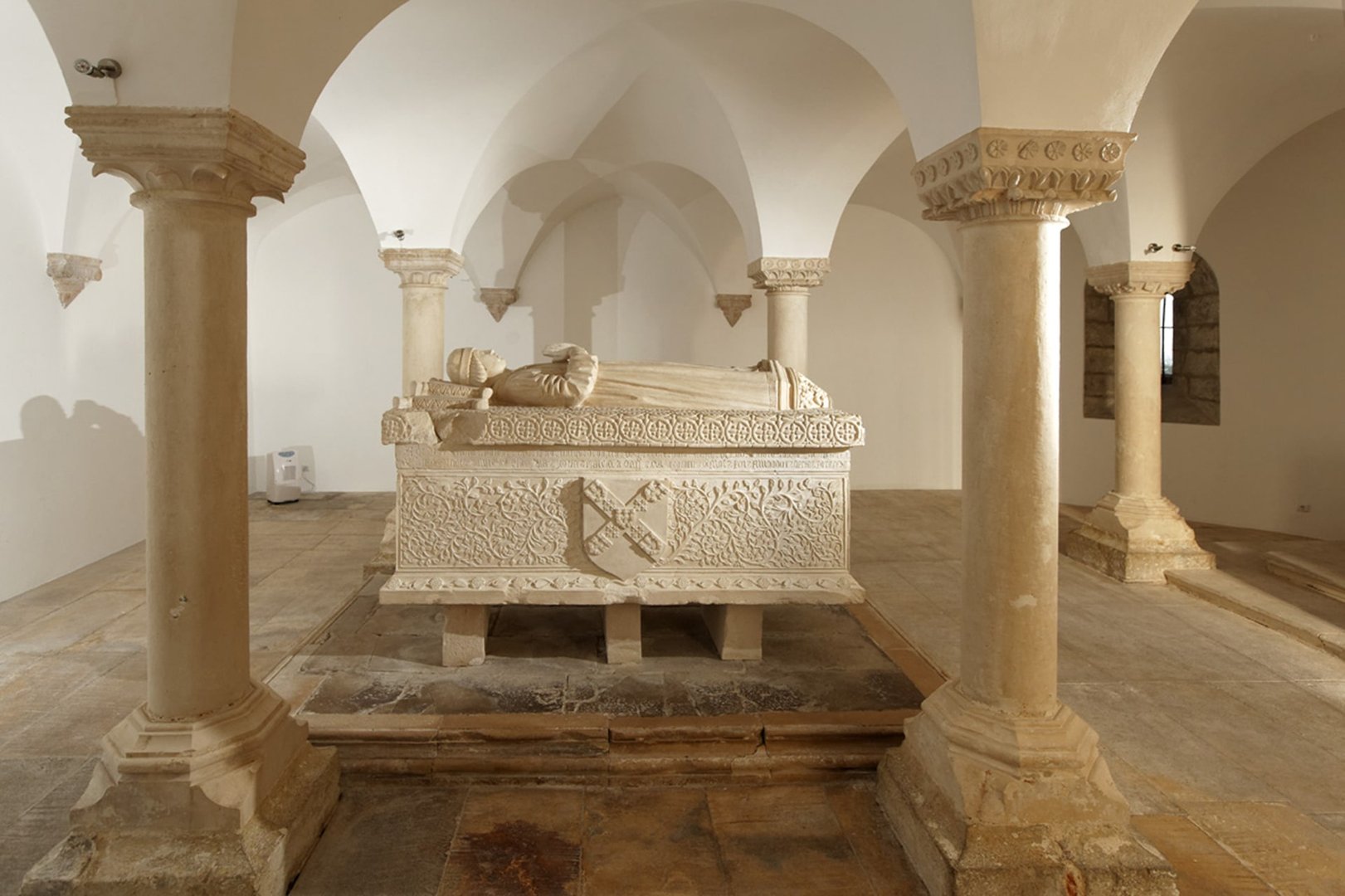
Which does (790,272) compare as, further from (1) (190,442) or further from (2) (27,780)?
(2) (27,780)

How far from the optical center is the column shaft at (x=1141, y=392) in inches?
224

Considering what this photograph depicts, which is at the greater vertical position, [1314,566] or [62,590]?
[1314,566]

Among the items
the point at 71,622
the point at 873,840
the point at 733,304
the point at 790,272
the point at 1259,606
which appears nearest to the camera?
the point at 873,840

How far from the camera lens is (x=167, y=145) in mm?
2184

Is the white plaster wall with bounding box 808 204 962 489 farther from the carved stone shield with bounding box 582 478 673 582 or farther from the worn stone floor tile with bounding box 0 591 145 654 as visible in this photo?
the worn stone floor tile with bounding box 0 591 145 654

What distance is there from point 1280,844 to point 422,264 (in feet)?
17.3

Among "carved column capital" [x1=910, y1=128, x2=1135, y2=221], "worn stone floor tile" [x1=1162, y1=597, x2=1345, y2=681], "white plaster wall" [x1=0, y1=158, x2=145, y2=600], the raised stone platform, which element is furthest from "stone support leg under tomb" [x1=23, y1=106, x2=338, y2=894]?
"worn stone floor tile" [x1=1162, y1=597, x2=1345, y2=681]

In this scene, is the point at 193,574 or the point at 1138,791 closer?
the point at 193,574

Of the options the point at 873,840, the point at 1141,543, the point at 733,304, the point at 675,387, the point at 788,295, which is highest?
the point at 733,304

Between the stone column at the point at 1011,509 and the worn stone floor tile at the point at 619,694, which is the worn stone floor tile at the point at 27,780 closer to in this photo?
the worn stone floor tile at the point at 619,694

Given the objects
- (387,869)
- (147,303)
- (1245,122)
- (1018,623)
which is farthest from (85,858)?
(1245,122)

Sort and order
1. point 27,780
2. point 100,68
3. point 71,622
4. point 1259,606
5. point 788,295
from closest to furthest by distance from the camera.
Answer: point 100,68 < point 27,780 < point 71,622 < point 1259,606 < point 788,295

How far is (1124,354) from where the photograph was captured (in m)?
5.76

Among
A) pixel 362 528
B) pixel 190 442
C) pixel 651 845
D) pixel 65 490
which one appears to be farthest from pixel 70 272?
pixel 651 845
